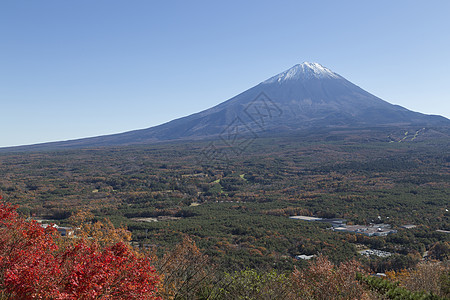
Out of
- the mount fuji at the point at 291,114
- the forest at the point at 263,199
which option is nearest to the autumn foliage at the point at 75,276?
the forest at the point at 263,199

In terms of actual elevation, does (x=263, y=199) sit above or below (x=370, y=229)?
below

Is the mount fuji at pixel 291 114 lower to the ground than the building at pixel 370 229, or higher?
higher

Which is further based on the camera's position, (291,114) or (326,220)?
(291,114)

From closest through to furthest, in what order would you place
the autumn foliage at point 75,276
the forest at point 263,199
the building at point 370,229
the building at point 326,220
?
the autumn foliage at point 75,276
the forest at point 263,199
the building at point 370,229
the building at point 326,220

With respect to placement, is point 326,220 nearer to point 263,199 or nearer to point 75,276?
point 263,199

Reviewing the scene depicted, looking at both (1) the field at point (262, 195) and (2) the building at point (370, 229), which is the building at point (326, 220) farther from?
(2) the building at point (370, 229)

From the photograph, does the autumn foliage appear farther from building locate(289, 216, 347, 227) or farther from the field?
building locate(289, 216, 347, 227)

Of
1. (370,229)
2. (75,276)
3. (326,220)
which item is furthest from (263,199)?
(75,276)

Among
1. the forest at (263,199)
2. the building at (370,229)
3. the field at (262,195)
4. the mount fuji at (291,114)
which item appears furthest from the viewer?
the mount fuji at (291,114)
